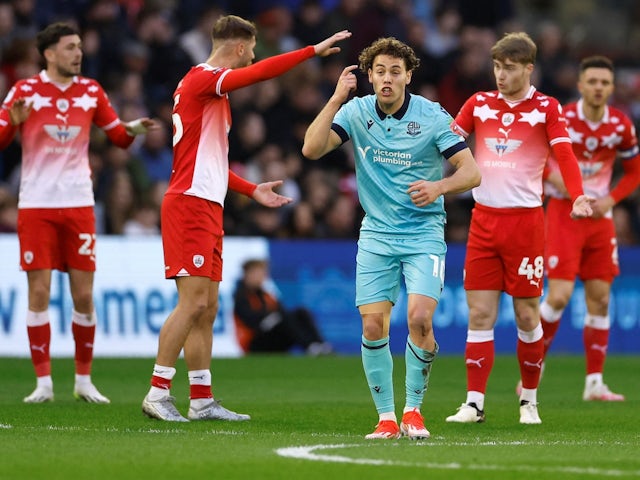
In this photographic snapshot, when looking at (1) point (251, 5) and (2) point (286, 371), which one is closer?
(2) point (286, 371)

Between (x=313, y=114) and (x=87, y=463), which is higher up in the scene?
(x=313, y=114)

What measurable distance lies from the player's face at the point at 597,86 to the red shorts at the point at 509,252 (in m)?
2.33

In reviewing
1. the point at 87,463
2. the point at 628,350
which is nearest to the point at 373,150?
the point at 87,463

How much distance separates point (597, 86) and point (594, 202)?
100 cm

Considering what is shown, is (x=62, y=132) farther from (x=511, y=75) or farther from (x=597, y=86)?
(x=597, y=86)

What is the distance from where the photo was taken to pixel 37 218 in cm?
1089

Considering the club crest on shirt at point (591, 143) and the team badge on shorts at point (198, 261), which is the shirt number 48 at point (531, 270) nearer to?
the team badge on shorts at point (198, 261)

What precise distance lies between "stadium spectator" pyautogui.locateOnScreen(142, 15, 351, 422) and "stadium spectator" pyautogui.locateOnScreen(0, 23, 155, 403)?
143 cm

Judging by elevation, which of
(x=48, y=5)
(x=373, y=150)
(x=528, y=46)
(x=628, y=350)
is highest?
(x=48, y=5)

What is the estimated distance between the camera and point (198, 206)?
9398 millimetres

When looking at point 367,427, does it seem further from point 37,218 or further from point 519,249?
point 37,218

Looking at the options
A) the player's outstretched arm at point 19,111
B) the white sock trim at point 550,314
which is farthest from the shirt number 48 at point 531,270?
the player's outstretched arm at point 19,111

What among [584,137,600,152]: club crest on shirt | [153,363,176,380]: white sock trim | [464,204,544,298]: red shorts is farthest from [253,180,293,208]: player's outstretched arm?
[584,137,600,152]: club crest on shirt

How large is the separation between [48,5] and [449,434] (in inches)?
440
